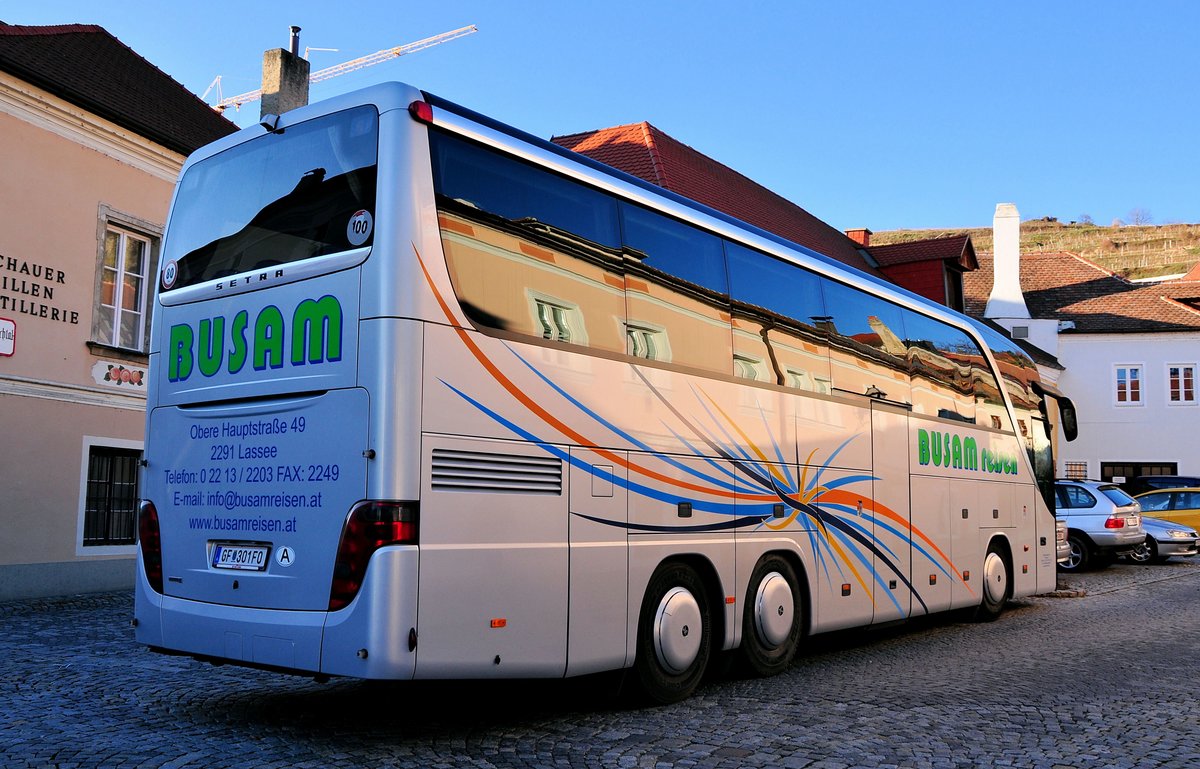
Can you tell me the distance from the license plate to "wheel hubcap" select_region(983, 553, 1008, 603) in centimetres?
934

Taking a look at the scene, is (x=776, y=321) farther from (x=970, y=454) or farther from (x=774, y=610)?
(x=970, y=454)

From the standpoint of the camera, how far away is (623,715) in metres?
7.54

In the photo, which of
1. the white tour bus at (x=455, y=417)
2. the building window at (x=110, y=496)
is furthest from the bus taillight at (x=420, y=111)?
the building window at (x=110, y=496)

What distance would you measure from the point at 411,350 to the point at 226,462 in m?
1.57

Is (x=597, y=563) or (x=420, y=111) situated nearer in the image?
(x=420, y=111)

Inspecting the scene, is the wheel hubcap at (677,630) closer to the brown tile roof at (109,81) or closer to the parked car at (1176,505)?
the brown tile roof at (109,81)

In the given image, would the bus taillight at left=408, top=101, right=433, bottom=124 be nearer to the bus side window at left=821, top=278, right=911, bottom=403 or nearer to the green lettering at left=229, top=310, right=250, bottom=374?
the green lettering at left=229, top=310, right=250, bottom=374

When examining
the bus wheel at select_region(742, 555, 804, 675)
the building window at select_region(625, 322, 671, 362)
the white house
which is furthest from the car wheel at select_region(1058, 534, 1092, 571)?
the white house

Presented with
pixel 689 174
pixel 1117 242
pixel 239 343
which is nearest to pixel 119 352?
pixel 239 343

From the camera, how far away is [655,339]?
8.07m

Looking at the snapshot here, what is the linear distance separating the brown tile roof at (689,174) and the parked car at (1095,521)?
8941mm

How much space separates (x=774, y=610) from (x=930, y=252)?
31621 millimetres

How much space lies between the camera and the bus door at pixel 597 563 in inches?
277

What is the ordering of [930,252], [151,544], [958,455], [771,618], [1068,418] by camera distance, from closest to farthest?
[151,544] < [771,618] < [958,455] < [1068,418] < [930,252]
